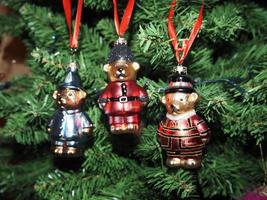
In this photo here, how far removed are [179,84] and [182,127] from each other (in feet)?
0.20

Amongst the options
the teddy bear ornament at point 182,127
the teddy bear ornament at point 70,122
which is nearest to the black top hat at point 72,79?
the teddy bear ornament at point 70,122

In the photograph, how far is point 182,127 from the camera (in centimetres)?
64

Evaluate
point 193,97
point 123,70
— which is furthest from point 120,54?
point 193,97

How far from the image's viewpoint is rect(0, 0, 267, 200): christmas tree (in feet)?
2.28

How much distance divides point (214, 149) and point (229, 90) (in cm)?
13

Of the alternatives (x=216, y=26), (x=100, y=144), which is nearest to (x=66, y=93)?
(x=100, y=144)

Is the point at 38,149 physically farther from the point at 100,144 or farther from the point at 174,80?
the point at 174,80

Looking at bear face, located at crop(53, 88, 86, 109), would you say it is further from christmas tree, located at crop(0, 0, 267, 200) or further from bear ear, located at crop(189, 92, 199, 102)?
bear ear, located at crop(189, 92, 199, 102)

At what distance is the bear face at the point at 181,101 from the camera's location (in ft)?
2.08

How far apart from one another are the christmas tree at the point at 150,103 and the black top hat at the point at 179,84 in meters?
0.04

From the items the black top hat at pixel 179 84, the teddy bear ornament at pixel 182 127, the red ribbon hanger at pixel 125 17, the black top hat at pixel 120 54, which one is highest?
the red ribbon hanger at pixel 125 17

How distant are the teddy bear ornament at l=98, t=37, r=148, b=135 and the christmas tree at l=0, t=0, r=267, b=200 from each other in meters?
0.03

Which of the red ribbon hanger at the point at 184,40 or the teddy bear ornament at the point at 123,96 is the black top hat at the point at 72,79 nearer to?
the teddy bear ornament at the point at 123,96

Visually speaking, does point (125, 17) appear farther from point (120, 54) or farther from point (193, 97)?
point (193, 97)
